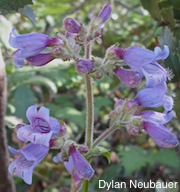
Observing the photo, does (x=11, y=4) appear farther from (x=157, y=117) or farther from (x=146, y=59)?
(x=157, y=117)

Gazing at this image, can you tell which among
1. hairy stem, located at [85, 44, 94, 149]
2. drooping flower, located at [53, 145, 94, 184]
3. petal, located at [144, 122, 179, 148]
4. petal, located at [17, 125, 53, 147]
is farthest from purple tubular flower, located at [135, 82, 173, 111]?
petal, located at [17, 125, 53, 147]

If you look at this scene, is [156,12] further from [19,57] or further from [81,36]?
[19,57]

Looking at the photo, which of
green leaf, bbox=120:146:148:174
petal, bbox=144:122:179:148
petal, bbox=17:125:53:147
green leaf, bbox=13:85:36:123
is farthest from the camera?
green leaf, bbox=13:85:36:123

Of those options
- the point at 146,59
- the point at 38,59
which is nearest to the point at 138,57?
the point at 146,59

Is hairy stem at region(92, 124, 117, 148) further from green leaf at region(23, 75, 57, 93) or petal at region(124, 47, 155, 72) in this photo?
green leaf at region(23, 75, 57, 93)

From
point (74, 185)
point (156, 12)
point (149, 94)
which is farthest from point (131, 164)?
point (156, 12)

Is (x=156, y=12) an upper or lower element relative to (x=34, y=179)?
upper

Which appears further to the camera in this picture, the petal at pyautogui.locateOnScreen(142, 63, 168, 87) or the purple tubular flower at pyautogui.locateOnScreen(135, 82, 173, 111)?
the purple tubular flower at pyautogui.locateOnScreen(135, 82, 173, 111)
